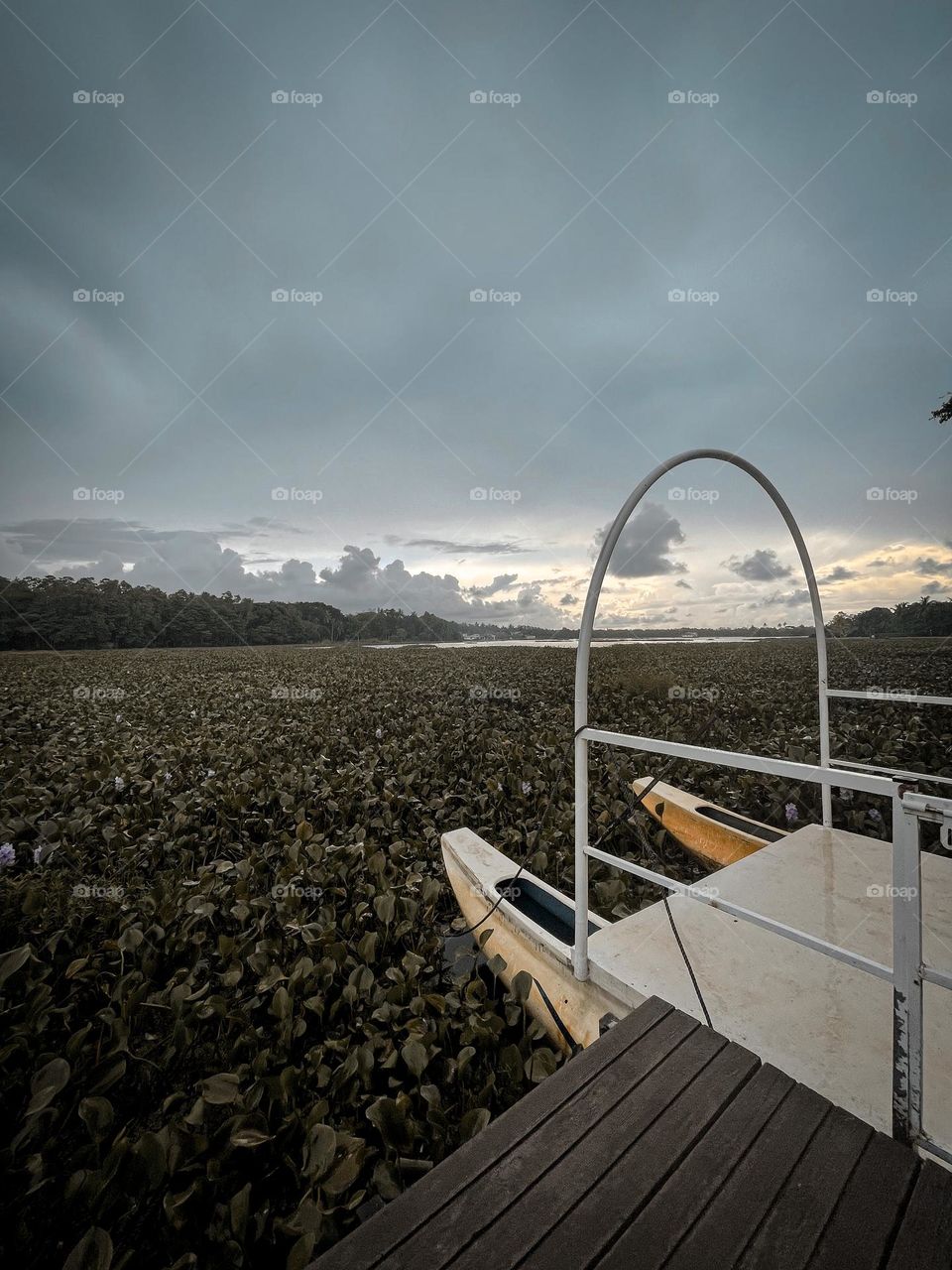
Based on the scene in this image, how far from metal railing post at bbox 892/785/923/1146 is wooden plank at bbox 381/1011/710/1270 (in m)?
0.43

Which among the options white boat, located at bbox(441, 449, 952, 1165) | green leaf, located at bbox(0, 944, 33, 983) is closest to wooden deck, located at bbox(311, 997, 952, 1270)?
white boat, located at bbox(441, 449, 952, 1165)

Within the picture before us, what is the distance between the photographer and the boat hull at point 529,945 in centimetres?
198

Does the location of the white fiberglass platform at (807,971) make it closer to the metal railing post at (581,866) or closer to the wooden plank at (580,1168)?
the metal railing post at (581,866)

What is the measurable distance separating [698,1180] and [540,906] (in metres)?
1.69

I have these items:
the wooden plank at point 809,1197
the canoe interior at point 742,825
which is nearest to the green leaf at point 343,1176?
the wooden plank at point 809,1197

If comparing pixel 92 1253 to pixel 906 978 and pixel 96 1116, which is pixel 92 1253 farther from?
pixel 906 978

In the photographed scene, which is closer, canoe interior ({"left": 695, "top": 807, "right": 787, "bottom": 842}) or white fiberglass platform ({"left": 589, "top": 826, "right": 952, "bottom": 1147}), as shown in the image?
white fiberglass platform ({"left": 589, "top": 826, "right": 952, "bottom": 1147})

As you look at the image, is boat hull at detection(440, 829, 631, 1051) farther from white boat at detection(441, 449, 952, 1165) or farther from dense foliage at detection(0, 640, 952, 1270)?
dense foliage at detection(0, 640, 952, 1270)

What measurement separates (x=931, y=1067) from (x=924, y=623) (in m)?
16.1

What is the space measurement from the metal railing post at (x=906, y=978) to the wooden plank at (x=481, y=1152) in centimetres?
58

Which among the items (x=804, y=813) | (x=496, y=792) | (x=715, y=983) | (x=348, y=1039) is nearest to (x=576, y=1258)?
(x=715, y=983)

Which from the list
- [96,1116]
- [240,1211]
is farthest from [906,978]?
[96,1116]

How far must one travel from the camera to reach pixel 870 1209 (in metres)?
1.07

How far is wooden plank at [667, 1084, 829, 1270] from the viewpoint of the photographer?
102 centimetres
